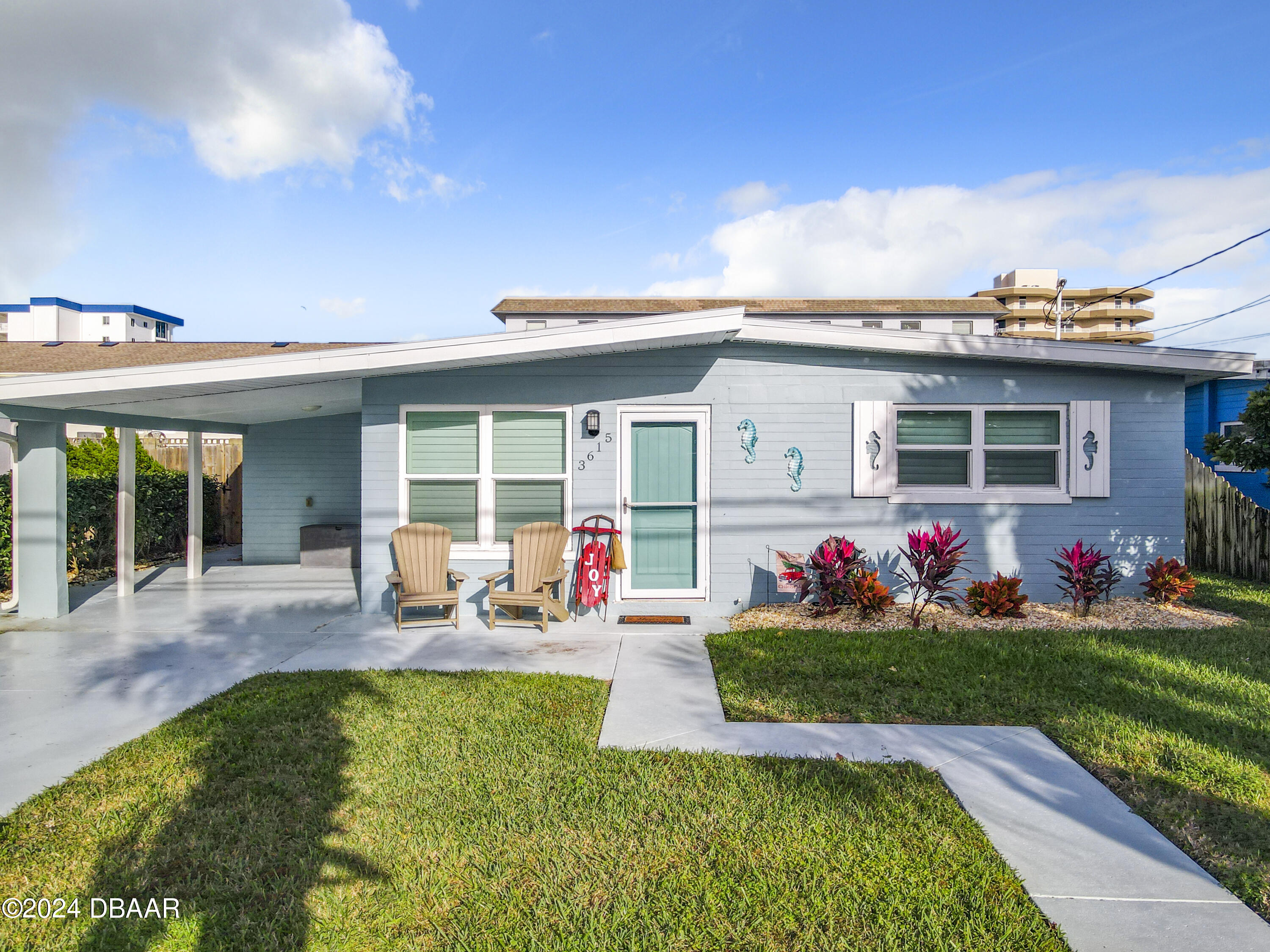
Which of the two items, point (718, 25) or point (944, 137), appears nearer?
point (718, 25)

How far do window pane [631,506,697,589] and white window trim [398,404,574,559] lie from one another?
658mm

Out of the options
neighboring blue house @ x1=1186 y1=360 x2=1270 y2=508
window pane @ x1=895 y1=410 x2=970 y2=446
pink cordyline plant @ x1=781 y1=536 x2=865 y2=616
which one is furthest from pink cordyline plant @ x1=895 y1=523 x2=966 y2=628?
neighboring blue house @ x1=1186 y1=360 x2=1270 y2=508

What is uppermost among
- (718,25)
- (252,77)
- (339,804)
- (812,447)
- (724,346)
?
(718,25)

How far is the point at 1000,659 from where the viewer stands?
16.6ft

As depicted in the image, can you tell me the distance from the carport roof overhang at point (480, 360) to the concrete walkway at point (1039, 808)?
9.25 ft

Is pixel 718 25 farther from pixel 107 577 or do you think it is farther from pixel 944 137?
pixel 107 577

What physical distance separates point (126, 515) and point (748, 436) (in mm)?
6915

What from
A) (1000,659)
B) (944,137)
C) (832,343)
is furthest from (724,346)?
(944,137)

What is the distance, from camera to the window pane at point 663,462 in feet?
22.2

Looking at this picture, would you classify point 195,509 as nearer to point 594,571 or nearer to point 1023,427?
point 594,571

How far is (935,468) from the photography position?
22.4 ft

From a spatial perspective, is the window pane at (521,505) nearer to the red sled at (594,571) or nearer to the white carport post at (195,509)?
the red sled at (594,571)

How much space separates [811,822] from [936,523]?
455 centimetres

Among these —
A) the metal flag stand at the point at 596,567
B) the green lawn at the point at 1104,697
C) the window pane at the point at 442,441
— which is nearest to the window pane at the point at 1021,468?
the green lawn at the point at 1104,697
